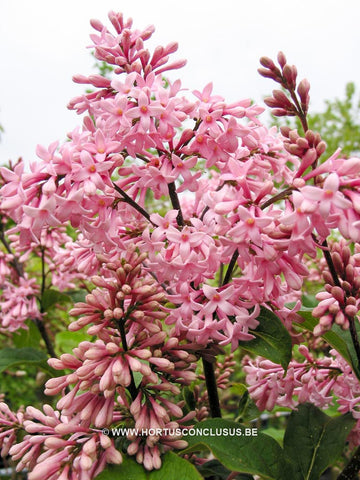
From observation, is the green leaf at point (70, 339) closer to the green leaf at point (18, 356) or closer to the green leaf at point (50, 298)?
the green leaf at point (50, 298)

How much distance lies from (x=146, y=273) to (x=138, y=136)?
46 centimetres

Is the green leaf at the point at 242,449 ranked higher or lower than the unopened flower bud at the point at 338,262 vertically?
lower

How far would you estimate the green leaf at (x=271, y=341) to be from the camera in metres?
1.21

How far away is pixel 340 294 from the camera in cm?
115

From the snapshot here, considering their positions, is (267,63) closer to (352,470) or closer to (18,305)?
(352,470)

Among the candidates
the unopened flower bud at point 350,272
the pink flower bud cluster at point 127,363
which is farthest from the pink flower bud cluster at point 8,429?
the unopened flower bud at point 350,272

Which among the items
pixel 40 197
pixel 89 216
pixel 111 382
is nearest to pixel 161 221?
pixel 89 216

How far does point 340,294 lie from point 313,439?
468mm

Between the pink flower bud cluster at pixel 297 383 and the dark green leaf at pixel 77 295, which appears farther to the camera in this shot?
the dark green leaf at pixel 77 295

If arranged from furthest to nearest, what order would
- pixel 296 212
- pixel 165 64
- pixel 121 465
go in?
pixel 165 64, pixel 121 465, pixel 296 212

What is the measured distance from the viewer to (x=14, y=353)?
6.94 ft

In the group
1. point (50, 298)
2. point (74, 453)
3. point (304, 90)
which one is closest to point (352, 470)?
point (74, 453)

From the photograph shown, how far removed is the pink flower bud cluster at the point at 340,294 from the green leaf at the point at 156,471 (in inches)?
17.4

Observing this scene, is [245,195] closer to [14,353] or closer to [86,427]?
[86,427]
